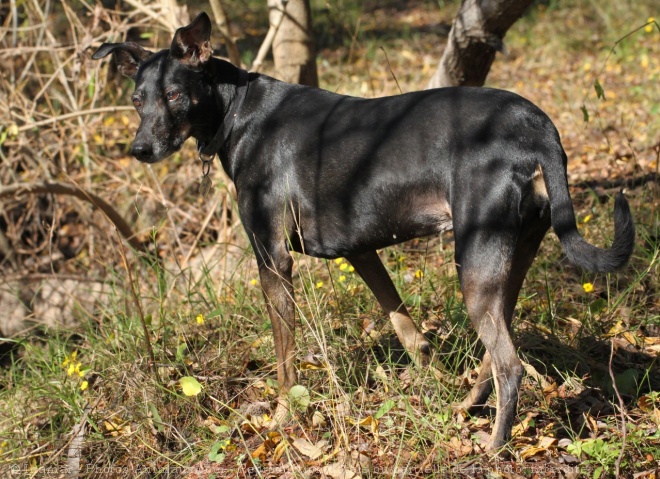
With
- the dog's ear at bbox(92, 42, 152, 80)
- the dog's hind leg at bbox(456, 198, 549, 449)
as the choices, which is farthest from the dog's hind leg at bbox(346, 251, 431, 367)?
the dog's ear at bbox(92, 42, 152, 80)

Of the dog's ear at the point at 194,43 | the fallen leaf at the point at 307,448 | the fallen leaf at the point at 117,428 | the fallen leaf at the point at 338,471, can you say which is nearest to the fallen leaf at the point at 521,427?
the fallen leaf at the point at 338,471

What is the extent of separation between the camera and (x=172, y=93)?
158 inches

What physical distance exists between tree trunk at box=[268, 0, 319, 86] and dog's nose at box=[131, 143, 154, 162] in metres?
2.43

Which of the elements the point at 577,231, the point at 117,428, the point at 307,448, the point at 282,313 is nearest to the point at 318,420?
the point at 307,448

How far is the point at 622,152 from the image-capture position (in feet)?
24.2

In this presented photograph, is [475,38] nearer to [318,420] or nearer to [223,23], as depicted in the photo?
[223,23]

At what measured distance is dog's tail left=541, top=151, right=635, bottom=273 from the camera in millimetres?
3240

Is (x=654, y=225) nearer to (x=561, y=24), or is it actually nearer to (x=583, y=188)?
(x=583, y=188)

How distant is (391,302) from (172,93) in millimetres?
1599

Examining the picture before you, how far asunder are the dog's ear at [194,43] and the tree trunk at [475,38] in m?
2.09

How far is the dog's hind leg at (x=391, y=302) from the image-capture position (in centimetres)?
429

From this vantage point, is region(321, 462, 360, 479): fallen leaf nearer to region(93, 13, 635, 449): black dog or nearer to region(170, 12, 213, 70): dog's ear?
region(93, 13, 635, 449): black dog

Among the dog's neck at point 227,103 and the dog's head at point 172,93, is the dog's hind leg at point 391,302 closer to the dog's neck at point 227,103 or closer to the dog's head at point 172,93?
the dog's neck at point 227,103

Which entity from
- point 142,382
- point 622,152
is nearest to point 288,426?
point 142,382
